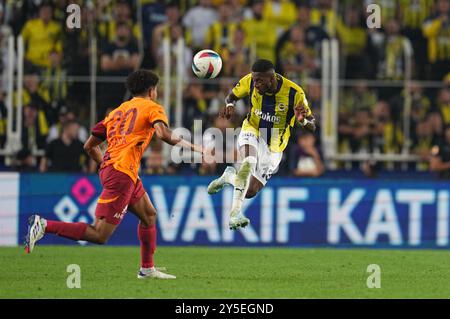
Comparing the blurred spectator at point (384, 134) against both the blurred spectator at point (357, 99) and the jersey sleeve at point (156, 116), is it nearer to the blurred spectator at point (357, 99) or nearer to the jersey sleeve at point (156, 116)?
the blurred spectator at point (357, 99)

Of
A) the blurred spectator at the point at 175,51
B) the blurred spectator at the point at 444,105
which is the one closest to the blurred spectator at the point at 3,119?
the blurred spectator at the point at 175,51

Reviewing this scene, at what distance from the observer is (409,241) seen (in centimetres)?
1764

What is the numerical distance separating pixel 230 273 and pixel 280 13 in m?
8.59

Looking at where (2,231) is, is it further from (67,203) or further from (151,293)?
(151,293)

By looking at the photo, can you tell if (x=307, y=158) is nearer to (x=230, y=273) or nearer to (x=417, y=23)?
(x=417, y=23)

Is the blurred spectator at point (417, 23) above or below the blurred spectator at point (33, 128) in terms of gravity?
above

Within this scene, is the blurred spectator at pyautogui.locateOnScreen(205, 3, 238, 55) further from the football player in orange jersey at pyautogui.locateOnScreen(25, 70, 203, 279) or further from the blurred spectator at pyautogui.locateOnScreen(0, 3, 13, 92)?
the football player in orange jersey at pyautogui.locateOnScreen(25, 70, 203, 279)

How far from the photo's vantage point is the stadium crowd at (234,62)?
1786 cm

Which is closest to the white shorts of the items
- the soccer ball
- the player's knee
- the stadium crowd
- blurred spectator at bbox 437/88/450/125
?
the soccer ball

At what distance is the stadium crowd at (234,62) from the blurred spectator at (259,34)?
0.02m

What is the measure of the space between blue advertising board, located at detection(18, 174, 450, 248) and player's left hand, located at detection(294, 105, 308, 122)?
5.26 metres

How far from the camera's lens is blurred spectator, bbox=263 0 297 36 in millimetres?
19625

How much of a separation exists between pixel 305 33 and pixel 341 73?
3.26 feet
